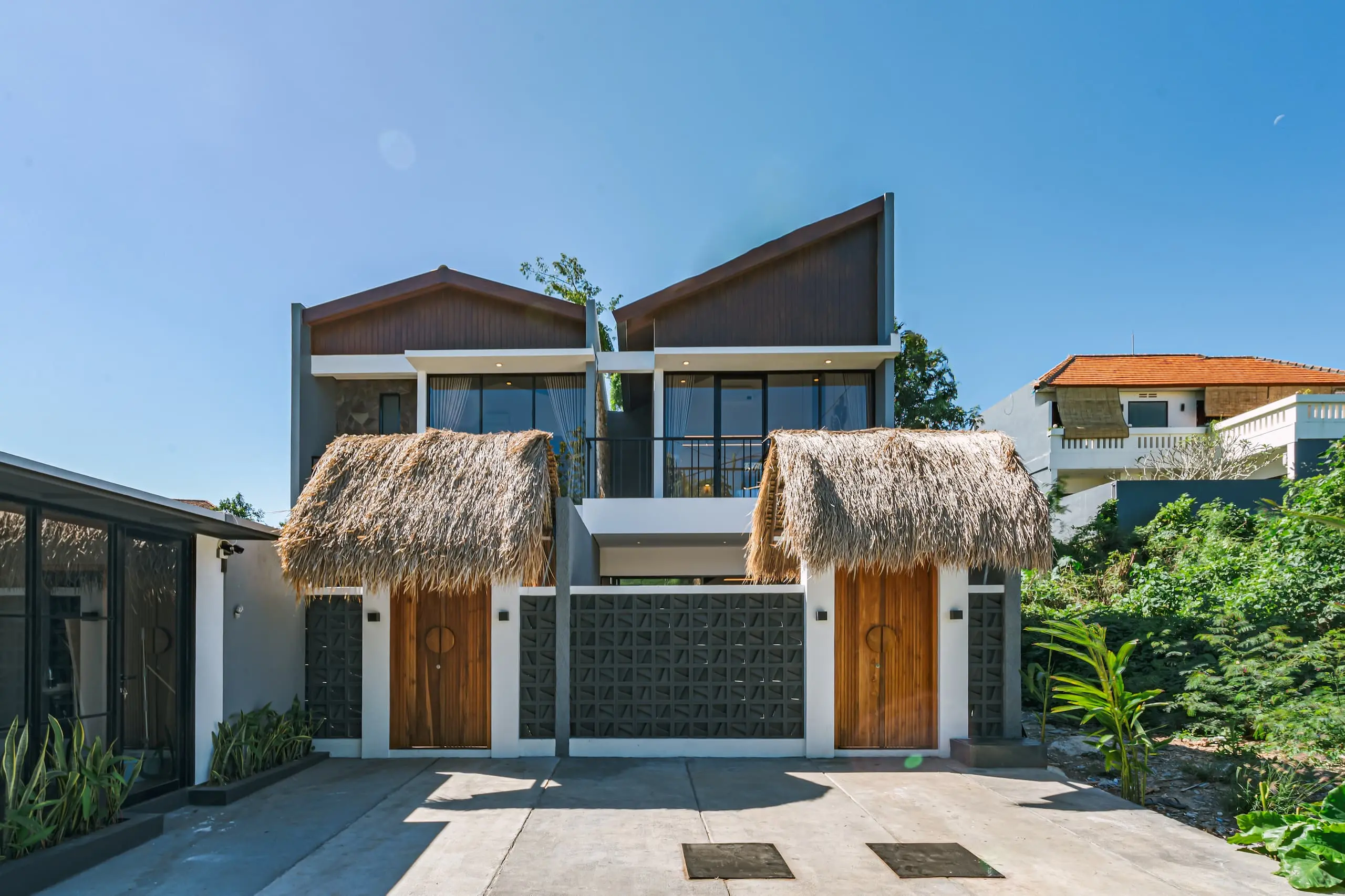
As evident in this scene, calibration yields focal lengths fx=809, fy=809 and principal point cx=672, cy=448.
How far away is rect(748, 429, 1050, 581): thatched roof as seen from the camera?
26.1 ft

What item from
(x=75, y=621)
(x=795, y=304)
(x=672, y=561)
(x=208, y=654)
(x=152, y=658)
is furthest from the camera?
(x=672, y=561)

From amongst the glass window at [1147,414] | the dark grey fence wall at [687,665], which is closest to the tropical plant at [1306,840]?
the dark grey fence wall at [687,665]

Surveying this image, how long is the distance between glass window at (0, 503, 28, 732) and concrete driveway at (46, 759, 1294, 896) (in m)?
1.18

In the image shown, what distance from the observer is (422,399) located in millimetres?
13398

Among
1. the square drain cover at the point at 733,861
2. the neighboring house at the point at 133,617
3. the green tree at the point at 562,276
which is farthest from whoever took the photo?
the green tree at the point at 562,276

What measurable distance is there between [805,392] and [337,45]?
8.57 meters

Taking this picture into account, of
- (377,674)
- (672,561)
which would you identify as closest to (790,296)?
(672,561)

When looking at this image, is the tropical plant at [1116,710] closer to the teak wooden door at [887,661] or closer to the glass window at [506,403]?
the teak wooden door at [887,661]

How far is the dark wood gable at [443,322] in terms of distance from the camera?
13.7 metres

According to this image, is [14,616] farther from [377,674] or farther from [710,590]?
[710,590]

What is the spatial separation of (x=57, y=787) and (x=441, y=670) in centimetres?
362

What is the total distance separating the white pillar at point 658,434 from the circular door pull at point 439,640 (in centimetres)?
463

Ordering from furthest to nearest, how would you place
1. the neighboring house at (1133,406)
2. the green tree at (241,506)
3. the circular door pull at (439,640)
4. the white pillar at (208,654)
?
the green tree at (241,506), the neighboring house at (1133,406), the circular door pull at (439,640), the white pillar at (208,654)

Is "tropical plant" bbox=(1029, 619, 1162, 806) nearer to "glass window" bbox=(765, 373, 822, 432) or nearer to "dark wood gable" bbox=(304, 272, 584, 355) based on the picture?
"glass window" bbox=(765, 373, 822, 432)
